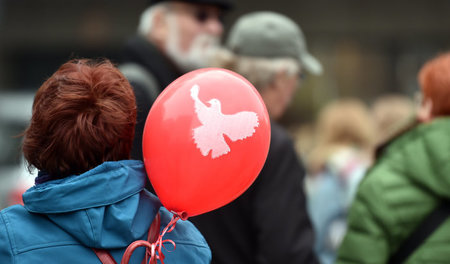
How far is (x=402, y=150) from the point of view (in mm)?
2584

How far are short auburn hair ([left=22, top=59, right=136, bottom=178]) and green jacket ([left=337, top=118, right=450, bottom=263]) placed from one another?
4.20ft

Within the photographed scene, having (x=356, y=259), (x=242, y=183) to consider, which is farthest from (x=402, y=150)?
(x=242, y=183)

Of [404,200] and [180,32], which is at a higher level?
[180,32]

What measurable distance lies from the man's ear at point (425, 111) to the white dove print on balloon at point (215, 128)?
52.0 inches

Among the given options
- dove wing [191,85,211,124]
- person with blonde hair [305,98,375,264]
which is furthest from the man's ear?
person with blonde hair [305,98,375,264]

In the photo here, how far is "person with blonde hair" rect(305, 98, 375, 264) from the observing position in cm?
455

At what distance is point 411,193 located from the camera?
2451 mm

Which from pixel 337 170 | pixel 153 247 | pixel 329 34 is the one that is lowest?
pixel 329 34

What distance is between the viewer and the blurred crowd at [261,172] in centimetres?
157

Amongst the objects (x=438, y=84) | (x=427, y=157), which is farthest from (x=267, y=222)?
(x=438, y=84)

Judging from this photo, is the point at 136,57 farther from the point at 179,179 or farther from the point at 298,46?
the point at 179,179

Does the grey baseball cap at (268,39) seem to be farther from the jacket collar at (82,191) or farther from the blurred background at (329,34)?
the blurred background at (329,34)

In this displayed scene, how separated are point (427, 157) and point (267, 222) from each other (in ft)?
2.40

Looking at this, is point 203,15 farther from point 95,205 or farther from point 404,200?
point 95,205
